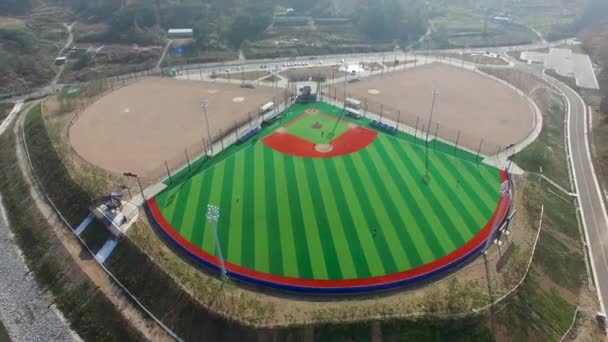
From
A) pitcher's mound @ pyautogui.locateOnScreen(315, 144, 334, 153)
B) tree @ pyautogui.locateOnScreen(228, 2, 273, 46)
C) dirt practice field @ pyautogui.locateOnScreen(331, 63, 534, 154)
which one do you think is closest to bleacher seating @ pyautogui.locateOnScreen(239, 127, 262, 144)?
pitcher's mound @ pyautogui.locateOnScreen(315, 144, 334, 153)

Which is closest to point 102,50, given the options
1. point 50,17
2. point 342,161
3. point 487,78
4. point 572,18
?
point 50,17

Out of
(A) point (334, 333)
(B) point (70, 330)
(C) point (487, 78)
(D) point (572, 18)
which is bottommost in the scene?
(B) point (70, 330)

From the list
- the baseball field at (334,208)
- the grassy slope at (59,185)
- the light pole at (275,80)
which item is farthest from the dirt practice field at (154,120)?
the baseball field at (334,208)

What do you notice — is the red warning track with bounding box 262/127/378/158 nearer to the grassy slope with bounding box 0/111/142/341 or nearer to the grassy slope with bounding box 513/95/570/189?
the grassy slope with bounding box 513/95/570/189

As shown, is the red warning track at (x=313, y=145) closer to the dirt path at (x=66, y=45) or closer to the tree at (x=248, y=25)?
the dirt path at (x=66, y=45)

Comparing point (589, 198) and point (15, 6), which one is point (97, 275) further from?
point (15, 6)

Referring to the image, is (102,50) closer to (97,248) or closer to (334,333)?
(97,248)
